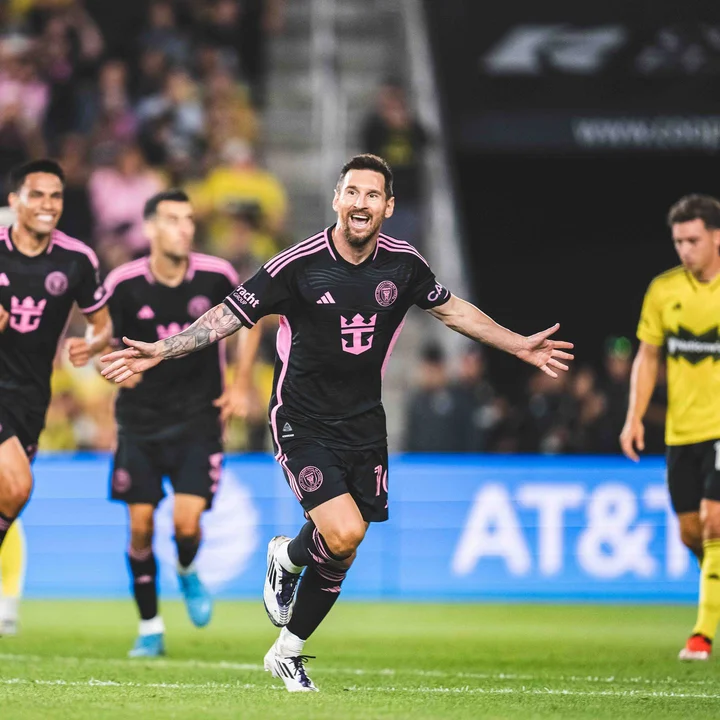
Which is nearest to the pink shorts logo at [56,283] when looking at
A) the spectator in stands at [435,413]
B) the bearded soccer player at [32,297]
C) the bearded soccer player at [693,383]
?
the bearded soccer player at [32,297]

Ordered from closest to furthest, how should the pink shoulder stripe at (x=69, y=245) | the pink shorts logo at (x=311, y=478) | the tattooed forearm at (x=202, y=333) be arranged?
the tattooed forearm at (x=202, y=333) → the pink shorts logo at (x=311, y=478) → the pink shoulder stripe at (x=69, y=245)

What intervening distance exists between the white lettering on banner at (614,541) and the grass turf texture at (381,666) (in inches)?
30.7

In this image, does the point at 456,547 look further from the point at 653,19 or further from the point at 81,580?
the point at 653,19

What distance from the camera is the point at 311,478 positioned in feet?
25.0

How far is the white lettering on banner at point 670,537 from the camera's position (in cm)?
1453

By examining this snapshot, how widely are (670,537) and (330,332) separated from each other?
25.2ft

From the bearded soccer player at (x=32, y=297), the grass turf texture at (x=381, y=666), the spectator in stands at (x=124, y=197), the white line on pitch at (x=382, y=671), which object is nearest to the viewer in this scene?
the grass turf texture at (x=381, y=666)

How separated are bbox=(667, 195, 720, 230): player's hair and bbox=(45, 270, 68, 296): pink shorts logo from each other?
3.77 m

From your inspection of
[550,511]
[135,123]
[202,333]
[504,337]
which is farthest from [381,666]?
[135,123]

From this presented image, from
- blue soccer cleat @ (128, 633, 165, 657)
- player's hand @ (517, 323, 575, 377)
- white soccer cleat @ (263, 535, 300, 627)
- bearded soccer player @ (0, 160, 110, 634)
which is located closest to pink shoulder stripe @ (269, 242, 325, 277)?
player's hand @ (517, 323, 575, 377)

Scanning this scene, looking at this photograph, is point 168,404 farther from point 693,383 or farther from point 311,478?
point 693,383

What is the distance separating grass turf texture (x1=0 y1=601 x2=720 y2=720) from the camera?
23.5 ft

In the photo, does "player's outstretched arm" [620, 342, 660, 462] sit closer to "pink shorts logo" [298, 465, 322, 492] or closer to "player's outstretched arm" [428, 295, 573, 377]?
"player's outstretched arm" [428, 295, 573, 377]

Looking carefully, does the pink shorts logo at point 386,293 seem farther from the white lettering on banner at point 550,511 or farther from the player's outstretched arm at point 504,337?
the white lettering on banner at point 550,511
